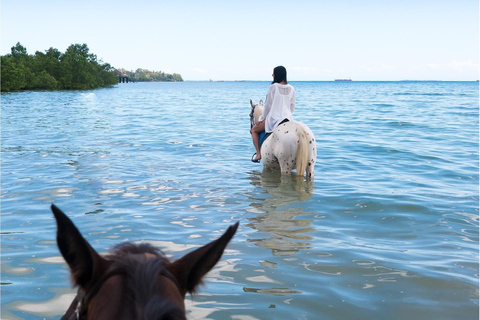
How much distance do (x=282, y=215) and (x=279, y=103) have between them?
304 centimetres

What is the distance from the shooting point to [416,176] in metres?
9.68

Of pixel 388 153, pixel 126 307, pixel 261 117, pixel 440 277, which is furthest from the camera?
pixel 388 153

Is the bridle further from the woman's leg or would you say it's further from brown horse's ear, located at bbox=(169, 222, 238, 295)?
the woman's leg

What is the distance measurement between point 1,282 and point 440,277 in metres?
4.30

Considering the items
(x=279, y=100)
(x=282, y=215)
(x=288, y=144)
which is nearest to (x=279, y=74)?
(x=279, y=100)

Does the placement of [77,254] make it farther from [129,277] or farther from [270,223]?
[270,223]

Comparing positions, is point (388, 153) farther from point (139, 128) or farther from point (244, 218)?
point (139, 128)

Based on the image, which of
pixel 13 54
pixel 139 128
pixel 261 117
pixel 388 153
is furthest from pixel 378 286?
pixel 13 54

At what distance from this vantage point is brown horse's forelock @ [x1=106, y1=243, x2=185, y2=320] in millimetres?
1182

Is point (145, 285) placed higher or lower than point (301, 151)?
higher

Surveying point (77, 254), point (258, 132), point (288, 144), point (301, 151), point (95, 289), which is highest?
point (77, 254)

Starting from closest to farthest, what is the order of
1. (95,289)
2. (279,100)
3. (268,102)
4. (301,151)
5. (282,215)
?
(95,289) → (282,215) → (301,151) → (279,100) → (268,102)

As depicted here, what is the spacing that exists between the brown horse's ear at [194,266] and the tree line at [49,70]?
73445 millimetres

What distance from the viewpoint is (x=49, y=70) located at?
94.6 meters
